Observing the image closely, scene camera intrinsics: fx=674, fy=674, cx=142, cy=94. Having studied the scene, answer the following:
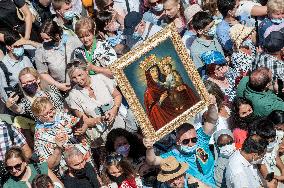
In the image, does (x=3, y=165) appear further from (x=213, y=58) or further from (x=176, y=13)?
(x=176, y=13)

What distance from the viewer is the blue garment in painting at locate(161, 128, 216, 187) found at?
7.79 m

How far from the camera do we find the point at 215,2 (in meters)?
9.90

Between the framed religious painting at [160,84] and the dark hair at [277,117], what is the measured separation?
100cm

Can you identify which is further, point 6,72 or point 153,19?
point 153,19

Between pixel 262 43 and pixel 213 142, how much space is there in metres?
1.84

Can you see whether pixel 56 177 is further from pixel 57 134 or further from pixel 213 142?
pixel 213 142

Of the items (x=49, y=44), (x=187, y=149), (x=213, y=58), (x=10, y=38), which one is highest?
(x=10, y=38)

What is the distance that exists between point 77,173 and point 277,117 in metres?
2.48

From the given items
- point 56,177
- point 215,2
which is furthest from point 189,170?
point 215,2

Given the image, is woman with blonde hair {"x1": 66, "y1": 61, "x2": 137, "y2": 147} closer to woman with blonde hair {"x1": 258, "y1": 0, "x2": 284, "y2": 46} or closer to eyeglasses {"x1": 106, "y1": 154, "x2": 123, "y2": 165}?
eyeglasses {"x1": 106, "y1": 154, "x2": 123, "y2": 165}

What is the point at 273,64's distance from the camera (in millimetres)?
8789

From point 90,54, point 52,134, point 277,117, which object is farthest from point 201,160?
point 90,54

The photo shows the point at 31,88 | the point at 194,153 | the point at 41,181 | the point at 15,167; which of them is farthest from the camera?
the point at 31,88

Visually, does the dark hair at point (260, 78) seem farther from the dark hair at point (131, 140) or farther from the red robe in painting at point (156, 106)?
the dark hair at point (131, 140)
